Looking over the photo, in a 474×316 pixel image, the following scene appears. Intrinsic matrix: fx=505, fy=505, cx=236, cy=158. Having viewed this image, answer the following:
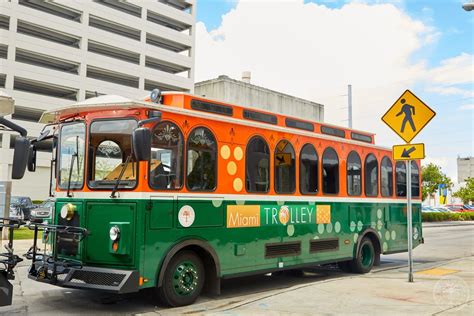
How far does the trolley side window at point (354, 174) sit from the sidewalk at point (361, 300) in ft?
7.01

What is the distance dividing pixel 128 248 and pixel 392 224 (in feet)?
26.4

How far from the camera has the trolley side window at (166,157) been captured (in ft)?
24.2

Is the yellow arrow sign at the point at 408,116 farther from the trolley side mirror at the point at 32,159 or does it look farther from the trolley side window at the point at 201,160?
the trolley side mirror at the point at 32,159

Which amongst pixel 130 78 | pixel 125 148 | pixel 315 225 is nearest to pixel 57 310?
pixel 125 148

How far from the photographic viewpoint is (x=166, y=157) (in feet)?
24.8

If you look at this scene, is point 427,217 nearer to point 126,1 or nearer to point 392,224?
point 392,224

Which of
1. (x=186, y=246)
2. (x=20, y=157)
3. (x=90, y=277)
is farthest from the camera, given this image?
(x=186, y=246)

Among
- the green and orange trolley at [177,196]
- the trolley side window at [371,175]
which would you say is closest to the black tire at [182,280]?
the green and orange trolley at [177,196]

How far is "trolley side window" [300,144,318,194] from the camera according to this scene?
1015 centimetres

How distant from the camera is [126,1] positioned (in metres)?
58.6

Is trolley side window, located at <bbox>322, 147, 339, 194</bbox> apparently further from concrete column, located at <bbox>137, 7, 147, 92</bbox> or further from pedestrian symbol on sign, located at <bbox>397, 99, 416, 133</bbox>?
concrete column, located at <bbox>137, 7, 147, 92</bbox>

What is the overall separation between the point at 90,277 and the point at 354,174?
675 centimetres

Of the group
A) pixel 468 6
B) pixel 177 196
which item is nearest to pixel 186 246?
pixel 177 196

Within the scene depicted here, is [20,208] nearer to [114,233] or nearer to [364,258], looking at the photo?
[364,258]
